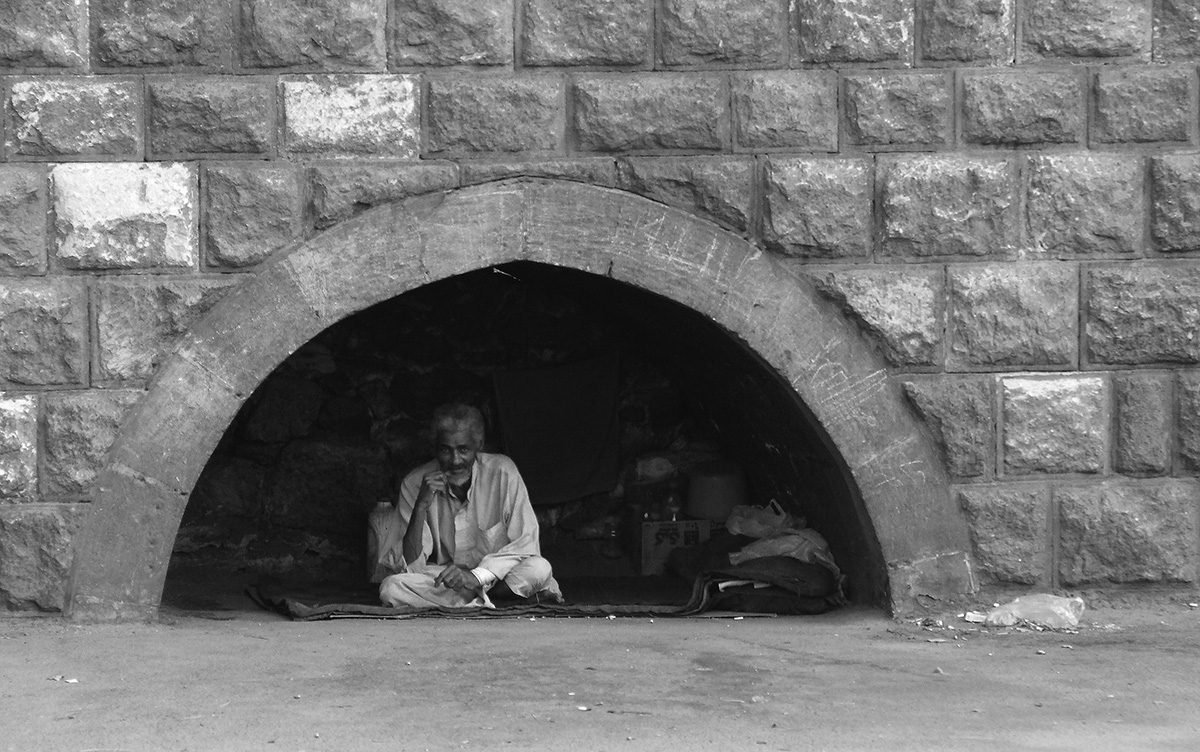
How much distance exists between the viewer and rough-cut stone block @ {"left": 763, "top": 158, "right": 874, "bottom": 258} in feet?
16.6

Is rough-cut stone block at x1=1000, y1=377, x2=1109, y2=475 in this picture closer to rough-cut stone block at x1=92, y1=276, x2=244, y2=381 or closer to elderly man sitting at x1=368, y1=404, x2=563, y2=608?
elderly man sitting at x1=368, y1=404, x2=563, y2=608

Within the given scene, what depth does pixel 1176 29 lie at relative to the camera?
5.14 meters

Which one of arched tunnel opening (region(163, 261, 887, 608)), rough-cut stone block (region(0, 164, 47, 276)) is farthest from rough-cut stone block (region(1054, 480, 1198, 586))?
rough-cut stone block (region(0, 164, 47, 276))

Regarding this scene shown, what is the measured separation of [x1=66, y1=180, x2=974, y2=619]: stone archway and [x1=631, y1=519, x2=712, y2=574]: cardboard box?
204 centimetres

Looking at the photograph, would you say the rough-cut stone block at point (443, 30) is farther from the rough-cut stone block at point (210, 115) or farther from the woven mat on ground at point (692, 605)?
the woven mat on ground at point (692, 605)

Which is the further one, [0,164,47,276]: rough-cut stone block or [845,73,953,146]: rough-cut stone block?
[845,73,953,146]: rough-cut stone block

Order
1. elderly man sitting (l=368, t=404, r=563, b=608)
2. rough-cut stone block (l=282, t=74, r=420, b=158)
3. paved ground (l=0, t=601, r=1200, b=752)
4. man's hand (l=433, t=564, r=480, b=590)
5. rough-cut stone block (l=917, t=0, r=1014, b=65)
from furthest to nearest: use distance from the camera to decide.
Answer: elderly man sitting (l=368, t=404, r=563, b=608), man's hand (l=433, t=564, r=480, b=590), rough-cut stone block (l=917, t=0, r=1014, b=65), rough-cut stone block (l=282, t=74, r=420, b=158), paved ground (l=0, t=601, r=1200, b=752)

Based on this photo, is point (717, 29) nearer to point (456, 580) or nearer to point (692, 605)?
point (692, 605)

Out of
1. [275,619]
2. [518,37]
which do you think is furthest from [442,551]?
[518,37]

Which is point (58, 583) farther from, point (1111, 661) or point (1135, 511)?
point (1135, 511)

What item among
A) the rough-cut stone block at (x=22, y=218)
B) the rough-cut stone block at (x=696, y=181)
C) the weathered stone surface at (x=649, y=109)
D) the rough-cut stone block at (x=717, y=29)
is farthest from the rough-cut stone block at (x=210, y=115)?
the rough-cut stone block at (x=717, y=29)

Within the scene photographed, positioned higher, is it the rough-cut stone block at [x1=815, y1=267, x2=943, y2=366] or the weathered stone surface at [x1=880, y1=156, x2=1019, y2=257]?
the weathered stone surface at [x1=880, y1=156, x2=1019, y2=257]

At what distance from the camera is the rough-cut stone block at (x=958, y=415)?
5105 mm

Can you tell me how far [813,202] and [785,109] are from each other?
1.14 feet
